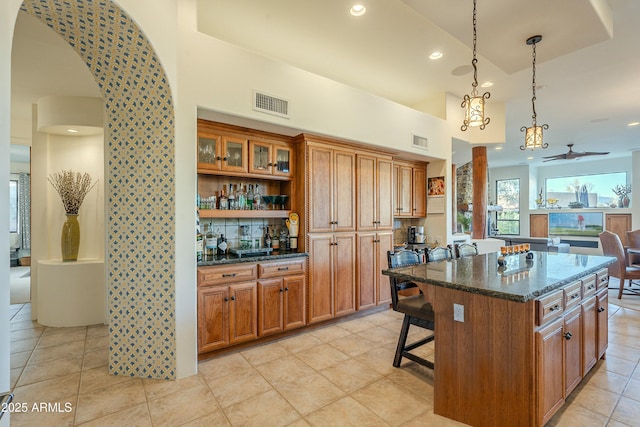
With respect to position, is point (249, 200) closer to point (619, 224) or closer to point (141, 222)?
point (141, 222)

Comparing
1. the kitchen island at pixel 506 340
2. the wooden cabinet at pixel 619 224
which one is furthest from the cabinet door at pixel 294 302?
the wooden cabinet at pixel 619 224

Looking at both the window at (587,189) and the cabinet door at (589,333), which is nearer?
the cabinet door at (589,333)

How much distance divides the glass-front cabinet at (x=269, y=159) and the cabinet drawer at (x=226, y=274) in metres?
1.05

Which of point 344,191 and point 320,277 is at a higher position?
point 344,191

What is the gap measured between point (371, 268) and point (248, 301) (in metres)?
1.82

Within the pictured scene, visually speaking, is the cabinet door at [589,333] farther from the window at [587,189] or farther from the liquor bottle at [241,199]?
the window at [587,189]

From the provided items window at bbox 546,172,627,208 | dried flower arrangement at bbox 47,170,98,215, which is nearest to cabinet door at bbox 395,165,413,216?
dried flower arrangement at bbox 47,170,98,215

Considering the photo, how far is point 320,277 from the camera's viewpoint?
3.69 metres

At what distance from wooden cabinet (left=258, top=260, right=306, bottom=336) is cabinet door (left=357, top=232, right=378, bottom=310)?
2.99ft

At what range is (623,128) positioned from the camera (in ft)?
21.9

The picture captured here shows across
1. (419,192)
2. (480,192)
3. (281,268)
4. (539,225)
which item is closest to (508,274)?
(281,268)

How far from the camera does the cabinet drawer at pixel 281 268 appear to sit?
3.21 meters

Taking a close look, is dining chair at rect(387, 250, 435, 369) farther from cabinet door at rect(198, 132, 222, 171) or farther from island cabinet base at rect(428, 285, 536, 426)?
cabinet door at rect(198, 132, 222, 171)

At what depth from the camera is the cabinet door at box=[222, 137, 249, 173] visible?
10.5 feet
